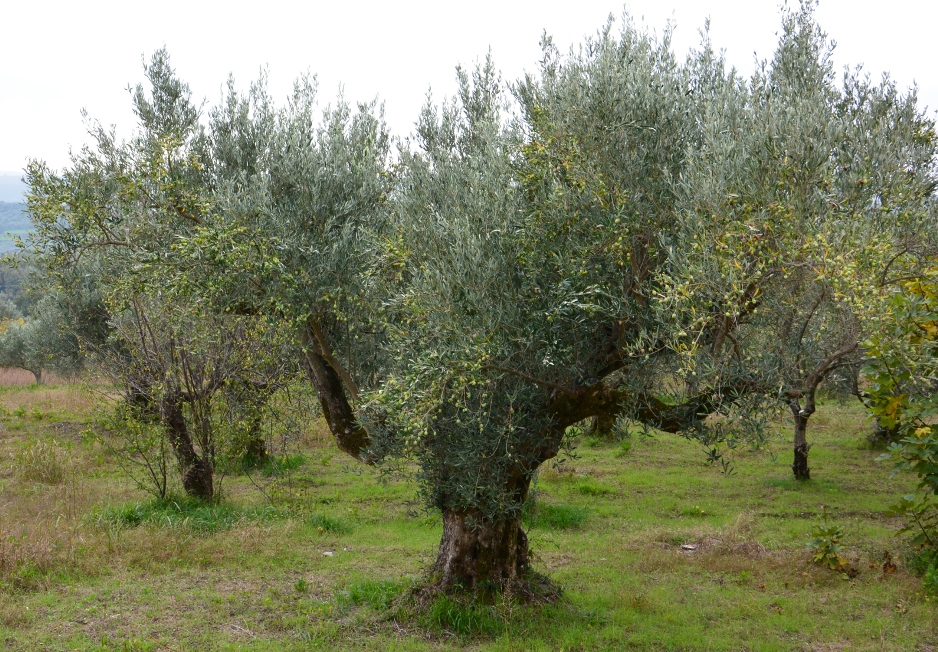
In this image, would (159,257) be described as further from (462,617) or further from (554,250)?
(462,617)

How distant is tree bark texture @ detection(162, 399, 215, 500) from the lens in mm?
16188

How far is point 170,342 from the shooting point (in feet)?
51.1

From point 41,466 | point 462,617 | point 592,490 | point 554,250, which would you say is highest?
point 554,250

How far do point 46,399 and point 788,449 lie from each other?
97.9 ft

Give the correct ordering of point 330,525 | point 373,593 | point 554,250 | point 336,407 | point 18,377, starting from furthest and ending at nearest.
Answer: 1. point 18,377
2. point 330,525
3. point 336,407
4. point 373,593
5. point 554,250

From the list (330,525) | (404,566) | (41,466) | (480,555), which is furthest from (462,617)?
(41,466)

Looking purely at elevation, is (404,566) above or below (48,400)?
below

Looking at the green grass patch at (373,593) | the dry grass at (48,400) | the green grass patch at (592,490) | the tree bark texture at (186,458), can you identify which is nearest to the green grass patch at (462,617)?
the green grass patch at (373,593)

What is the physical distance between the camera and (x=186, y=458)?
16453mm

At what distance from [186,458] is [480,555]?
8787 mm

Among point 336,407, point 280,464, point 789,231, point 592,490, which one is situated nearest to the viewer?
point 789,231

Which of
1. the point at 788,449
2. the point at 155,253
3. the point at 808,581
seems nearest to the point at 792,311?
the point at 808,581

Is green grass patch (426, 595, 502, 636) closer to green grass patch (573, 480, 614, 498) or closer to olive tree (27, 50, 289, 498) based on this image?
olive tree (27, 50, 289, 498)

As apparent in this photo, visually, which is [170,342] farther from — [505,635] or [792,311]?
[792,311]
